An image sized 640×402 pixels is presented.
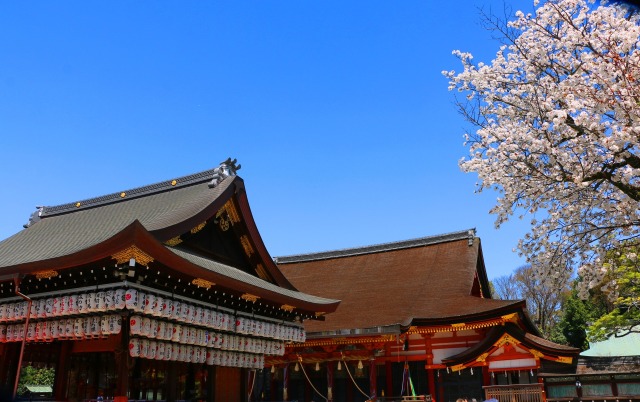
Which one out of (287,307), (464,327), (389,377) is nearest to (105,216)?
(287,307)

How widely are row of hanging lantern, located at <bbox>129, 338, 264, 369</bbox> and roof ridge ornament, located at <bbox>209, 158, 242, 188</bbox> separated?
563 centimetres

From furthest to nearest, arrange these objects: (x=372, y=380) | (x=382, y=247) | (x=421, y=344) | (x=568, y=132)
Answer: (x=382, y=247) → (x=421, y=344) → (x=372, y=380) → (x=568, y=132)

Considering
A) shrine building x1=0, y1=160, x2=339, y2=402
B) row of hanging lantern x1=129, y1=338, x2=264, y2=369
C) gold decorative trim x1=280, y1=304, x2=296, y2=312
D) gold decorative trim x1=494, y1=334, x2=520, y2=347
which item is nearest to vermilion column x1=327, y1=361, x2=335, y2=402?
shrine building x1=0, y1=160, x2=339, y2=402

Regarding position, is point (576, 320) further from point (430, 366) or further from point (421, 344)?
point (430, 366)

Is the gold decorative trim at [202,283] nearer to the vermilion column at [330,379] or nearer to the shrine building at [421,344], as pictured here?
the shrine building at [421,344]

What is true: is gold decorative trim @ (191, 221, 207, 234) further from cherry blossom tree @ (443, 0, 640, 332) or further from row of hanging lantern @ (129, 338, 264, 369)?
cherry blossom tree @ (443, 0, 640, 332)

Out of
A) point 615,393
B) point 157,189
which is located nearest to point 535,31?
point 615,393

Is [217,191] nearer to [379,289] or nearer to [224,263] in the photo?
[224,263]

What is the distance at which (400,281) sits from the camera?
80.6ft

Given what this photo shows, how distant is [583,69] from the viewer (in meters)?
9.53

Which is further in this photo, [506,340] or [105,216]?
[105,216]

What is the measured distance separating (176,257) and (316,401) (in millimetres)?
13792

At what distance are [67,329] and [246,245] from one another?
21.5ft

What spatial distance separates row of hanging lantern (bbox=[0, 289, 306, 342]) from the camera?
36.1 feet
